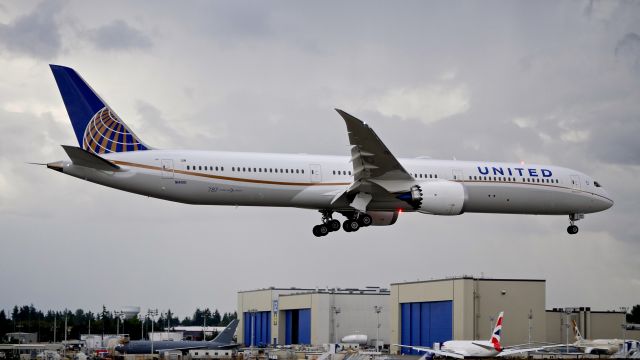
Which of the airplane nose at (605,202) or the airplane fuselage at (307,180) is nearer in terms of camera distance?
the airplane fuselage at (307,180)

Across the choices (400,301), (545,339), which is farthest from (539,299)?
(400,301)

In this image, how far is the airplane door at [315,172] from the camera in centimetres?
4697

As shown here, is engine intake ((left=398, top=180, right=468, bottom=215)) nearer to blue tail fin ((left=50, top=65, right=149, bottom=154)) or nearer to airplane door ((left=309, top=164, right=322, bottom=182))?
airplane door ((left=309, top=164, right=322, bottom=182))

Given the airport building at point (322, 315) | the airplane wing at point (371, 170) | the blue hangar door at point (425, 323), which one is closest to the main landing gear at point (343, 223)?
the airplane wing at point (371, 170)

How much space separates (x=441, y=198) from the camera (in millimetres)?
46281

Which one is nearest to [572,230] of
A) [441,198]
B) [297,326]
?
[441,198]

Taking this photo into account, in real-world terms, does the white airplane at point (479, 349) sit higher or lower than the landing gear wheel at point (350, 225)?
lower

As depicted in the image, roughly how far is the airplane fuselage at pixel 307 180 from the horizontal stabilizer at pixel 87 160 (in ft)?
0.95

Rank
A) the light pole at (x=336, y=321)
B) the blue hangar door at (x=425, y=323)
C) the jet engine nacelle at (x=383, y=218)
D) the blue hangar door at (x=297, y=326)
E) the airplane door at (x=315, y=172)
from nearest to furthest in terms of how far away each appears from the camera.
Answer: the airplane door at (x=315, y=172) < the jet engine nacelle at (x=383, y=218) < the blue hangar door at (x=425, y=323) < the light pole at (x=336, y=321) < the blue hangar door at (x=297, y=326)

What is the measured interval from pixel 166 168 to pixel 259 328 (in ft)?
173

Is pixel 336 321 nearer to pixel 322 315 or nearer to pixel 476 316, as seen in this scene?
pixel 322 315

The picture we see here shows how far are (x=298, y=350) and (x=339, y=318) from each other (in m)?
14.4

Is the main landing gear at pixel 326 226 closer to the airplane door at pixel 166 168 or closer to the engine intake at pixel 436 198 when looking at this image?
the engine intake at pixel 436 198

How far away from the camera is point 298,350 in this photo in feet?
227
